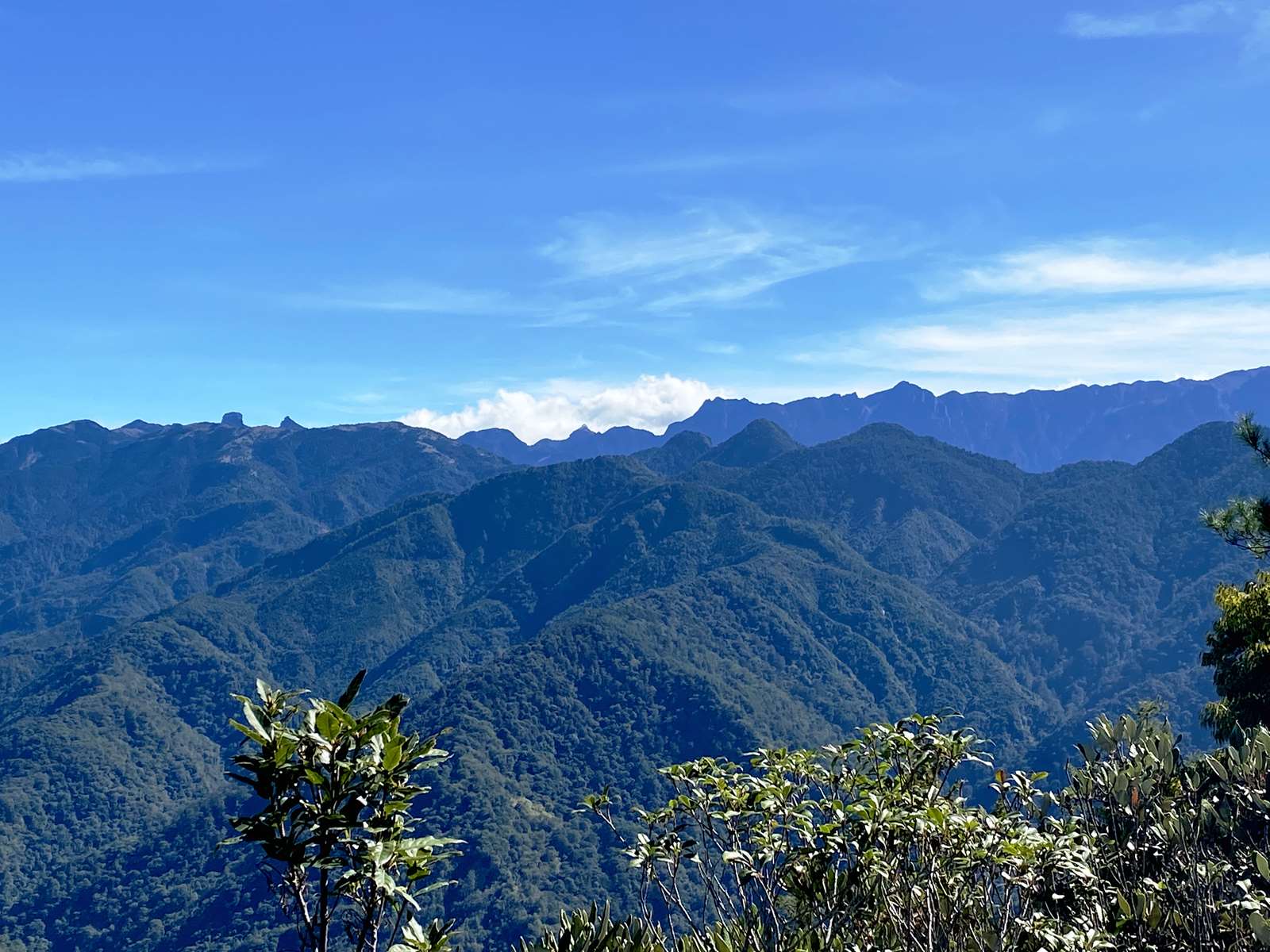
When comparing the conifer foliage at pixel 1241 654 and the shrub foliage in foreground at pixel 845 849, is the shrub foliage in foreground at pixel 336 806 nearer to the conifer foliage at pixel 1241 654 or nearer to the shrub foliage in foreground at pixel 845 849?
the shrub foliage in foreground at pixel 845 849

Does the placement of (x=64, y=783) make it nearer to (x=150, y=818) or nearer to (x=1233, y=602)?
(x=150, y=818)

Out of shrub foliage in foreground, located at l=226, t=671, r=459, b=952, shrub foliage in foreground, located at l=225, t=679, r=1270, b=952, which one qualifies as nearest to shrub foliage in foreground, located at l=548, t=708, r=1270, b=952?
shrub foliage in foreground, located at l=225, t=679, r=1270, b=952

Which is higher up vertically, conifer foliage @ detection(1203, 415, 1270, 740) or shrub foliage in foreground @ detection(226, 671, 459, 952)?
shrub foliage in foreground @ detection(226, 671, 459, 952)

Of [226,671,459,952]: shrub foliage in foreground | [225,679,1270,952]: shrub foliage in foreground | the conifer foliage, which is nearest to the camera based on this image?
[226,671,459,952]: shrub foliage in foreground

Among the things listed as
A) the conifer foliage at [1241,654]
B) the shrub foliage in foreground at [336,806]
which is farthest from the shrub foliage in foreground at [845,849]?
the conifer foliage at [1241,654]

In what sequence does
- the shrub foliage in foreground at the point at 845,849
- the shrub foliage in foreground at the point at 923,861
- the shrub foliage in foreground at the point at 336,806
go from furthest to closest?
the shrub foliage in foreground at the point at 923,861 → the shrub foliage in foreground at the point at 845,849 → the shrub foliage in foreground at the point at 336,806

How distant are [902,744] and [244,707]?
19.7 feet

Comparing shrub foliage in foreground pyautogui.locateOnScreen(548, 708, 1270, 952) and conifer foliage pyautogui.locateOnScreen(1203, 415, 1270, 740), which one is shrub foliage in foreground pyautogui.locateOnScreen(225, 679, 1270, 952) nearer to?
shrub foliage in foreground pyautogui.locateOnScreen(548, 708, 1270, 952)

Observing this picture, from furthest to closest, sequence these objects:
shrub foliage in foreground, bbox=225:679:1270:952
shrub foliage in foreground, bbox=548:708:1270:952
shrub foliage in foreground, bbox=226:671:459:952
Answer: shrub foliage in foreground, bbox=548:708:1270:952, shrub foliage in foreground, bbox=225:679:1270:952, shrub foliage in foreground, bbox=226:671:459:952

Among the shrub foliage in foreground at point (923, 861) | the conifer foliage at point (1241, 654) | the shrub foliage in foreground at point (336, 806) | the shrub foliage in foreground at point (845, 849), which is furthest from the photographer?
the conifer foliage at point (1241, 654)

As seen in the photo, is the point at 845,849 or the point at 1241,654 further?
the point at 1241,654

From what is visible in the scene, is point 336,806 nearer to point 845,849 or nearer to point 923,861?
point 845,849

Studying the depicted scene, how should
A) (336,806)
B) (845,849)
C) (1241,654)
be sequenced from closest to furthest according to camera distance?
(336,806) → (845,849) → (1241,654)

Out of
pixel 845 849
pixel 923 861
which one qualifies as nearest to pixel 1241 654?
pixel 923 861
